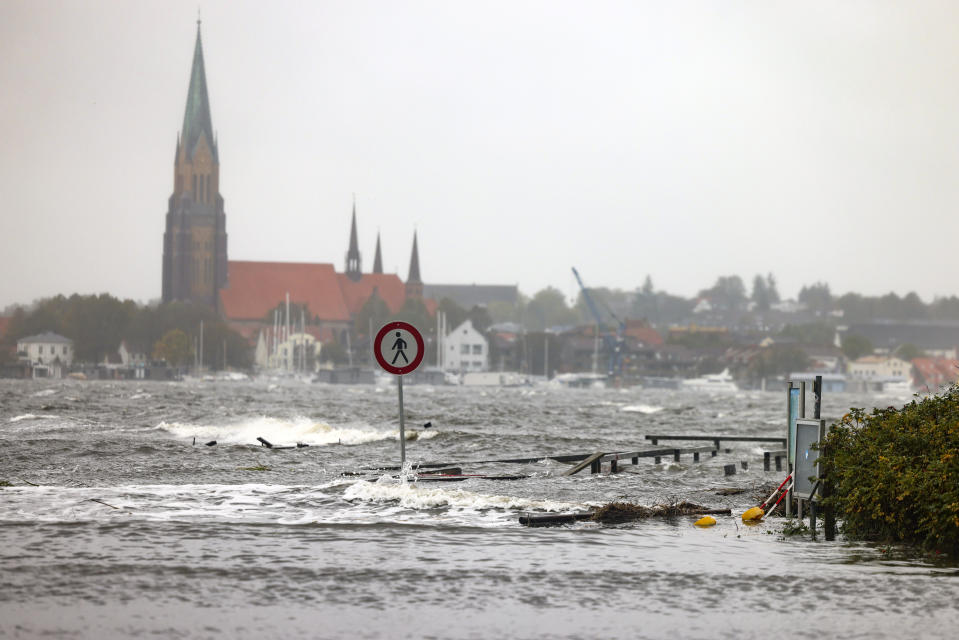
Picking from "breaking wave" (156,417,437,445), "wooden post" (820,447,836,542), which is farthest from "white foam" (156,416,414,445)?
"wooden post" (820,447,836,542)

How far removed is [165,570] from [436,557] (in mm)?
2990

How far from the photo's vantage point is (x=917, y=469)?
1441cm

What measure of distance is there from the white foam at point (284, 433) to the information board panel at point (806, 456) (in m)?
24.0

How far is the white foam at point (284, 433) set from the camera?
139 feet

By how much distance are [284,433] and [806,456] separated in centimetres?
3303

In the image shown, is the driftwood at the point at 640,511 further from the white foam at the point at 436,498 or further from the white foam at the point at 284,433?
the white foam at the point at 284,433

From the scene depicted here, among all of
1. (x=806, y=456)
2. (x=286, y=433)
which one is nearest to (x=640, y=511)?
(x=806, y=456)

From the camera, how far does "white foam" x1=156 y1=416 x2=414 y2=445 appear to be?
42.5 metres

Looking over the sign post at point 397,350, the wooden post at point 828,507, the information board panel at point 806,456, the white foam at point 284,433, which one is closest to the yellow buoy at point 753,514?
the information board panel at point 806,456

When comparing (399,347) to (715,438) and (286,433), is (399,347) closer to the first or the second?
(715,438)

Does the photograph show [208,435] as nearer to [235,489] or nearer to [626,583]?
[235,489]

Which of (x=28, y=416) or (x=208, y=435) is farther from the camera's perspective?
(x=28, y=416)

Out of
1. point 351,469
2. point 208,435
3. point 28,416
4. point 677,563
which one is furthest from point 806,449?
point 28,416

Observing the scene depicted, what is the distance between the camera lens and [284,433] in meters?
47.1
